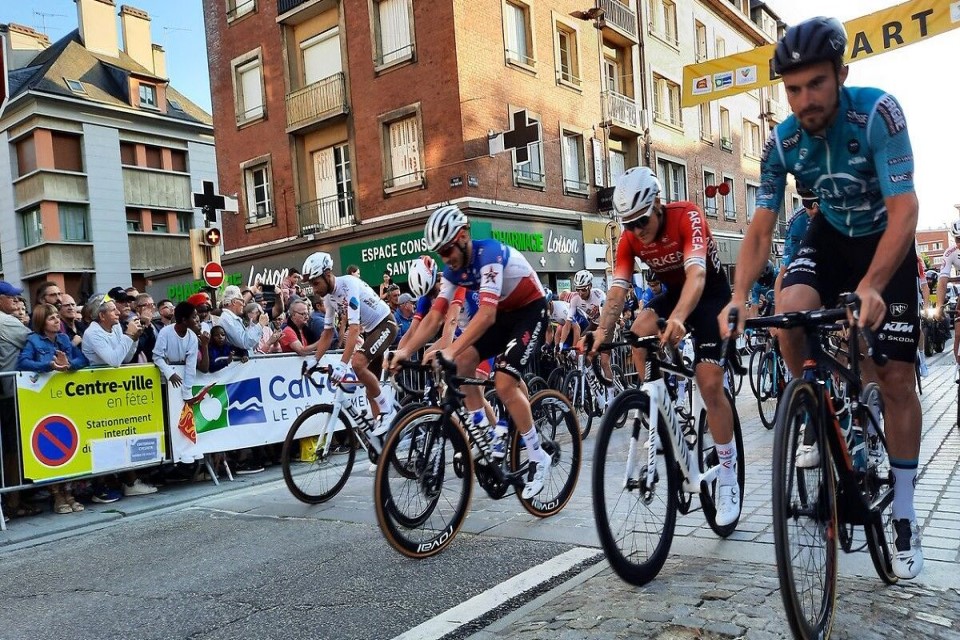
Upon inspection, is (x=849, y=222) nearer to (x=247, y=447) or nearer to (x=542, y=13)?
(x=247, y=447)

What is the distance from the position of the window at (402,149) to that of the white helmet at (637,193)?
55.1 feet

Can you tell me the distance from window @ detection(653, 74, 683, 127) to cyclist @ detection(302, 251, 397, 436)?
22906mm

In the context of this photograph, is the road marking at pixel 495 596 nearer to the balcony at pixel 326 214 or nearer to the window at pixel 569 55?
the balcony at pixel 326 214

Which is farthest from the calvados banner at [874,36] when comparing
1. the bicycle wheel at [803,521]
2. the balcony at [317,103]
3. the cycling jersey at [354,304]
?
the balcony at [317,103]

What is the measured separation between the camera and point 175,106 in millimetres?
37812

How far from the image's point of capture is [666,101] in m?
28.9

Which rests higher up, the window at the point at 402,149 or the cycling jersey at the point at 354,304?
the window at the point at 402,149

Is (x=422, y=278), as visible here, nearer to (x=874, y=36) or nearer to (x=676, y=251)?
(x=676, y=251)

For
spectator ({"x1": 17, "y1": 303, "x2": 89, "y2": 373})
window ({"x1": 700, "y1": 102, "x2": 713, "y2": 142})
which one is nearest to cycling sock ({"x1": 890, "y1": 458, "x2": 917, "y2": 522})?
A: spectator ({"x1": 17, "y1": 303, "x2": 89, "y2": 373})

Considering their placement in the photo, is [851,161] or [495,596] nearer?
[851,161]

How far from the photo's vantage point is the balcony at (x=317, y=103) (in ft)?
72.5

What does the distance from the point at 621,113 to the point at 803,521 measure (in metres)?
24.5

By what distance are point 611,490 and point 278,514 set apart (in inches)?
140

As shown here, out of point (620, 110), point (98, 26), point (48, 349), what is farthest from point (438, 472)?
point (98, 26)
